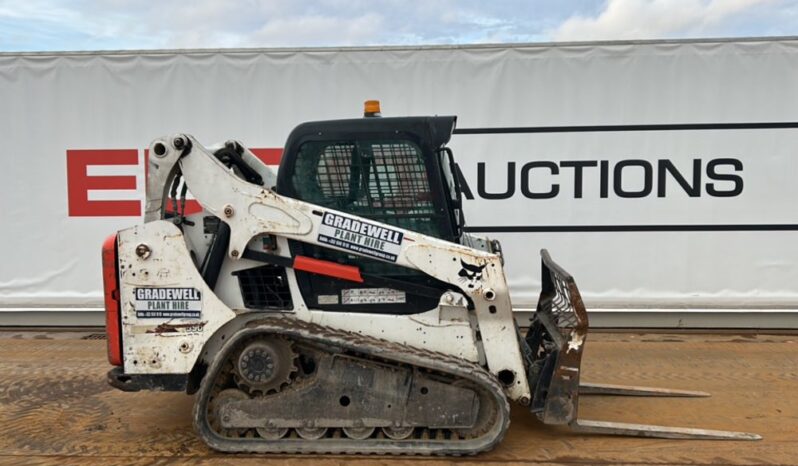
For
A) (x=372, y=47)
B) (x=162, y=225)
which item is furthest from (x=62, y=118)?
(x=162, y=225)

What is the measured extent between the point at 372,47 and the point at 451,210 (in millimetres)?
3224

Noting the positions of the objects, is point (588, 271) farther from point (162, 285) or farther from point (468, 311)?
point (162, 285)

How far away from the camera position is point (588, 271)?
6301mm

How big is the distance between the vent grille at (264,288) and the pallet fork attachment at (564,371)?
1.61m

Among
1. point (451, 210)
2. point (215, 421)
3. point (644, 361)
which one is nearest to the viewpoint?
point (215, 421)

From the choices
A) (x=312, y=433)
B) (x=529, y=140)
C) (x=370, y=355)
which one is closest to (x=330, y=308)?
(x=370, y=355)

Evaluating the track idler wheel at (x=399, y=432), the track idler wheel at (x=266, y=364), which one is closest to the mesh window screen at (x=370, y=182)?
the track idler wheel at (x=266, y=364)

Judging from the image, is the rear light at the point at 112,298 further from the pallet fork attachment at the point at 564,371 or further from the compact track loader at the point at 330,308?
the pallet fork attachment at the point at 564,371

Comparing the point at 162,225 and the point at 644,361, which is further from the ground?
the point at 162,225

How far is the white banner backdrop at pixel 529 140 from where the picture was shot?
6.13 m

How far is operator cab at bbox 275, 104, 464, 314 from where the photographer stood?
3.48 m

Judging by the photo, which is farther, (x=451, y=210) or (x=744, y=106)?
(x=744, y=106)

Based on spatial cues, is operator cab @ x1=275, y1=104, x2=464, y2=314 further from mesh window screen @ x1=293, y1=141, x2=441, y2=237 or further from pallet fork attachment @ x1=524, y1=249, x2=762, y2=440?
pallet fork attachment @ x1=524, y1=249, x2=762, y2=440

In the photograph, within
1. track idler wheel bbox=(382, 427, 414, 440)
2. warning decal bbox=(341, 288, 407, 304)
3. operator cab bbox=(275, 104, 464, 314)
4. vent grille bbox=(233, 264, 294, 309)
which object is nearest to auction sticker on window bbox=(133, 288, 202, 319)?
vent grille bbox=(233, 264, 294, 309)
